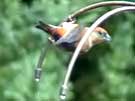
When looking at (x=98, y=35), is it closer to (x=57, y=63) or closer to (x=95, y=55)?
(x=57, y=63)

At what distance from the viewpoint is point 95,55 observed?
347 centimetres

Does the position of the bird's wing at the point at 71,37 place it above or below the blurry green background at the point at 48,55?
below

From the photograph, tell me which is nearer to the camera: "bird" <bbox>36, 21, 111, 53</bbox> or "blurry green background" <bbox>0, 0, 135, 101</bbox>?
"bird" <bbox>36, 21, 111, 53</bbox>

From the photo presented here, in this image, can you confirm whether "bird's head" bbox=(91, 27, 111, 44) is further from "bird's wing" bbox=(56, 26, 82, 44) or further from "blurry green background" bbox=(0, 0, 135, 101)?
"blurry green background" bbox=(0, 0, 135, 101)

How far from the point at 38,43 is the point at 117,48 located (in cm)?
42

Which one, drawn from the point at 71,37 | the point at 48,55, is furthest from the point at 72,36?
the point at 48,55

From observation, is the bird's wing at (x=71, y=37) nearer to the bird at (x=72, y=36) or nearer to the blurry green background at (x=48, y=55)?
the bird at (x=72, y=36)

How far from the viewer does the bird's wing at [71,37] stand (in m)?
1.57

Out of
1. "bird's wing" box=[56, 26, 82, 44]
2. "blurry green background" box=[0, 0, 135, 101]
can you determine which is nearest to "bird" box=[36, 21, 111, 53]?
"bird's wing" box=[56, 26, 82, 44]

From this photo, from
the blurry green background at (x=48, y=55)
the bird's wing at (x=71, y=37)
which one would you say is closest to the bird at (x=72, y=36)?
the bird's wing at (x=71, y=37)

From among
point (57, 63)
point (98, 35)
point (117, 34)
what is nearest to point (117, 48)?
point (117, 34)

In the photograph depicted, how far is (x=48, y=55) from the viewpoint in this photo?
3.25m

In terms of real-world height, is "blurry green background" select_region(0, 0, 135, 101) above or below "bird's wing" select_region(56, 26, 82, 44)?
above

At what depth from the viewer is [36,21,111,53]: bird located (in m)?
1.56
